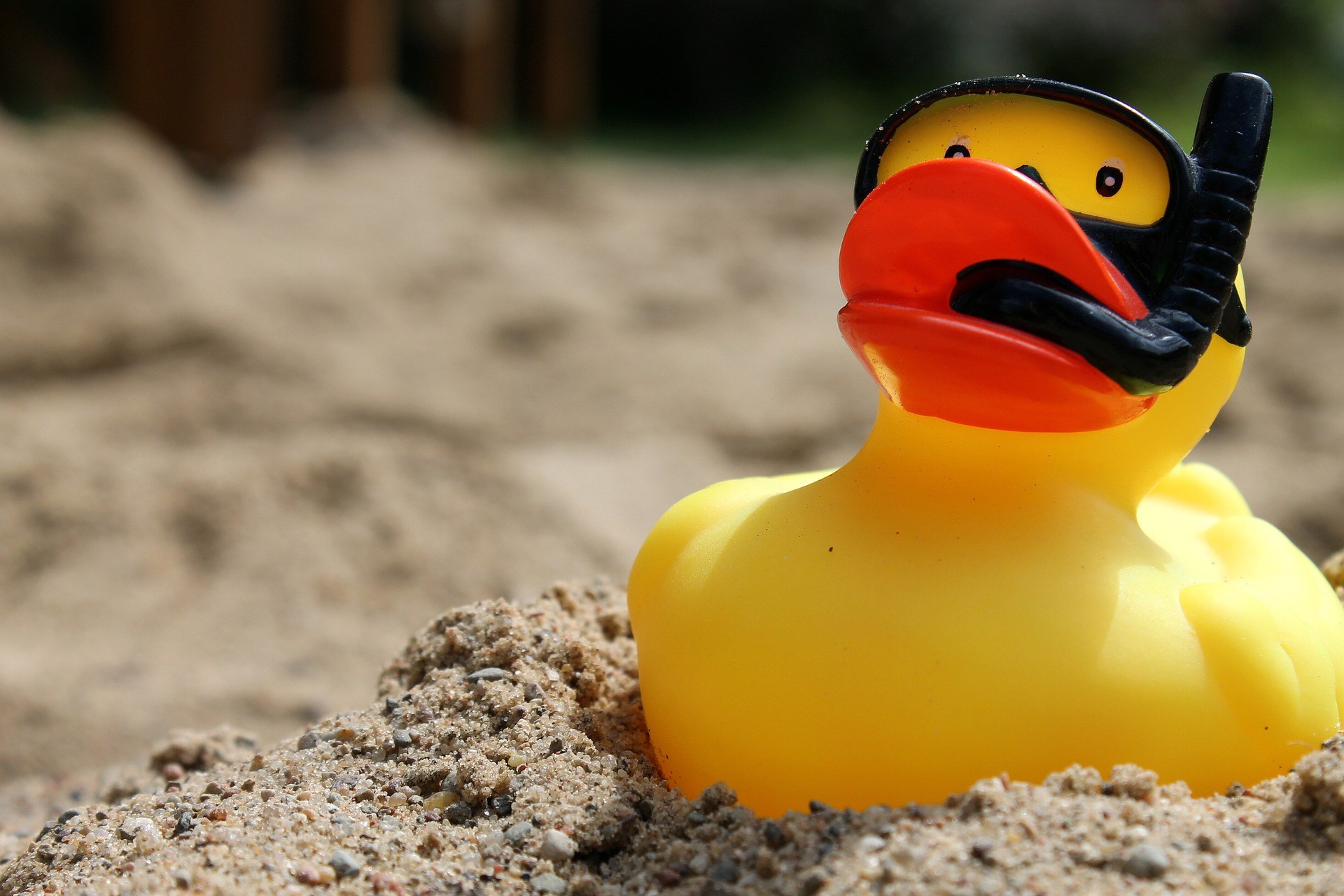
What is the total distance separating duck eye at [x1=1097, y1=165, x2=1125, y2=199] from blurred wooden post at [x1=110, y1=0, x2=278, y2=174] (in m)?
5.29

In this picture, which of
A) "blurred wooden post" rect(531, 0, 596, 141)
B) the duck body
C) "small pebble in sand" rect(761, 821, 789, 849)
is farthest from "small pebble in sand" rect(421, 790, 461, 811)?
"blurred wooden post" rect(531, 0, 596, 141)

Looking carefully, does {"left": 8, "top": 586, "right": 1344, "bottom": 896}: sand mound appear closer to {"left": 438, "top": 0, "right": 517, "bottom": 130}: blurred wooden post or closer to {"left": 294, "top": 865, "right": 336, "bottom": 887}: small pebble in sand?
{"left": 294, "top": 865, "right": 336, "bottom": 887}: small pebble in sand

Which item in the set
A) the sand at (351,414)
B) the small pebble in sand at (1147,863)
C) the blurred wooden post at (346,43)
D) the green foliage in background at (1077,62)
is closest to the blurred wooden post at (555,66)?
the green foliage in background at (1077,62)

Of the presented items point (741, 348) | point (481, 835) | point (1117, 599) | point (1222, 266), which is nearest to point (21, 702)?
point (481, 835)

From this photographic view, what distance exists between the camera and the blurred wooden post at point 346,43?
7129 mm

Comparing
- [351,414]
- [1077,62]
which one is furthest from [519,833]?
[1077,62]

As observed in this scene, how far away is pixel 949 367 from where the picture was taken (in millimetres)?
1229

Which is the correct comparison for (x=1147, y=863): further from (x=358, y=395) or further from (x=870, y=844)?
(x=358, y=395)

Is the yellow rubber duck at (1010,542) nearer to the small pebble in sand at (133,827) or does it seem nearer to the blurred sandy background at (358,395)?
the small pebble in sand at (133,827)

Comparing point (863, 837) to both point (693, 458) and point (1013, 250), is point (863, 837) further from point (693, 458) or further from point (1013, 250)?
point (693, 458)

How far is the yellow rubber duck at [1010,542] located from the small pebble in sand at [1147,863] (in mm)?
140

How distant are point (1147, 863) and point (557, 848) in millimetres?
574

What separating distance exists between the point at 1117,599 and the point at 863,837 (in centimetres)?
37

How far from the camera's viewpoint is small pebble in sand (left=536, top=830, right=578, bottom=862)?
1.28m
